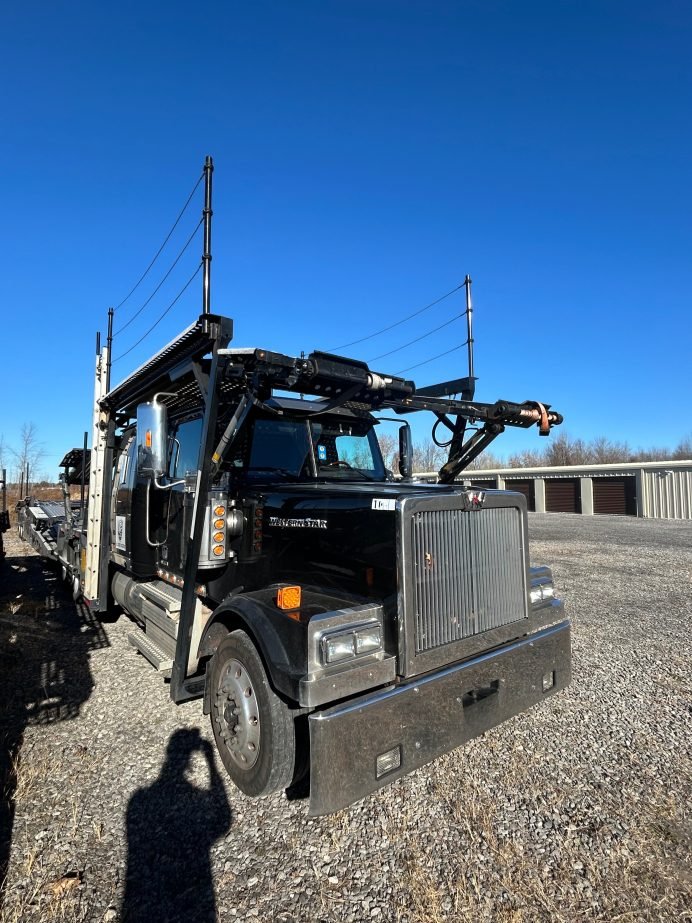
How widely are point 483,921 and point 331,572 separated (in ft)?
5.94

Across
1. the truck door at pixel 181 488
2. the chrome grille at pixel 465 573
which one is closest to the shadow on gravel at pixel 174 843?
Answer: the chrome grille at pixel 465 573

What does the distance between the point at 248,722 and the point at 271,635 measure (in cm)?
59

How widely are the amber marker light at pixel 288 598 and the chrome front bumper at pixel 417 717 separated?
2.27 ft

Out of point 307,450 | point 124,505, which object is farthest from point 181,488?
point 124,505

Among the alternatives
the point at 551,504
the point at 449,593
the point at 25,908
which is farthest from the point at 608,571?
the point at 551,504

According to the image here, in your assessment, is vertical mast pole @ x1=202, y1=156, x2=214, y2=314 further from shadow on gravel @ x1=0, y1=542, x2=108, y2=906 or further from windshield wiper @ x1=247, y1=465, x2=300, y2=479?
shadow on gravel @ x1=0, y1=542, x2=108, y2=906

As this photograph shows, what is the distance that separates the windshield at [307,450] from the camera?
4273 millimetres

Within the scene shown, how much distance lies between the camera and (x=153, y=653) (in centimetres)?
419

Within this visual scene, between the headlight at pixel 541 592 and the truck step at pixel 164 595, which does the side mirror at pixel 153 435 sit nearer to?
the truck step at pixel 164 595

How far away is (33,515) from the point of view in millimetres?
12102

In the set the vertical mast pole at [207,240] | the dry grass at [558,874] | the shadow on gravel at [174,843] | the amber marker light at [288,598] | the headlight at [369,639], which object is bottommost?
the dry grass at [558,874]

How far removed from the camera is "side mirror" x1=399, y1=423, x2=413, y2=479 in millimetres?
5051

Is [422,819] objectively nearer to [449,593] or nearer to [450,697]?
[450,697]

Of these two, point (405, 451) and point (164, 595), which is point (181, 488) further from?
point (405, 451)
